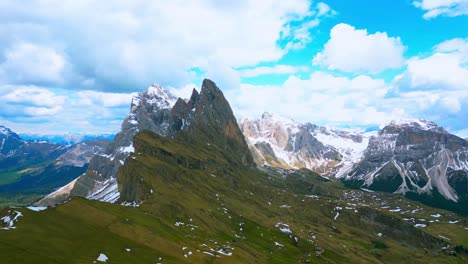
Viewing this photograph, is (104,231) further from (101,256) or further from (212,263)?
(212,263)

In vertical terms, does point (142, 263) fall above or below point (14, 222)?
below

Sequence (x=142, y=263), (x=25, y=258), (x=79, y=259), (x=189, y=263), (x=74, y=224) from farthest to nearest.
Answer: (x=74, y=224), (x=189, y=263), (x=142, y=263), (x=79, y=259), (x=25, y=258)

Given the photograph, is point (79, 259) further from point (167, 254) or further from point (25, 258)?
point (167, 254)

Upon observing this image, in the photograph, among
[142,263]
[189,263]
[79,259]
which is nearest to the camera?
[79,259]

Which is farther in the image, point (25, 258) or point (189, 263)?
point (189, 263)

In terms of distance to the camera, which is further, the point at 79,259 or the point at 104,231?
the point at 104,231

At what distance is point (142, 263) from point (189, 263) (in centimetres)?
2251

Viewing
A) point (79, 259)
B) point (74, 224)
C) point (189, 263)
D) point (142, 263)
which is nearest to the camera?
point (79, 259)

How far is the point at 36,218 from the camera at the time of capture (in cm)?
19062

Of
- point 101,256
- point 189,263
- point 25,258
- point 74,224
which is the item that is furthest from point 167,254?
point 25,258

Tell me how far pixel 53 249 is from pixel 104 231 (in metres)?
36.3

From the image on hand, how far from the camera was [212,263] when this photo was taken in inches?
7781

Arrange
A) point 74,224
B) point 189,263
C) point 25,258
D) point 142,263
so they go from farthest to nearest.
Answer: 1. point 74,224
2. point 189,263
3. point 142,263
4. point 25,258

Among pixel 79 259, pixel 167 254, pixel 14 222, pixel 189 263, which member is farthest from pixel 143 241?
pixel 14 222
